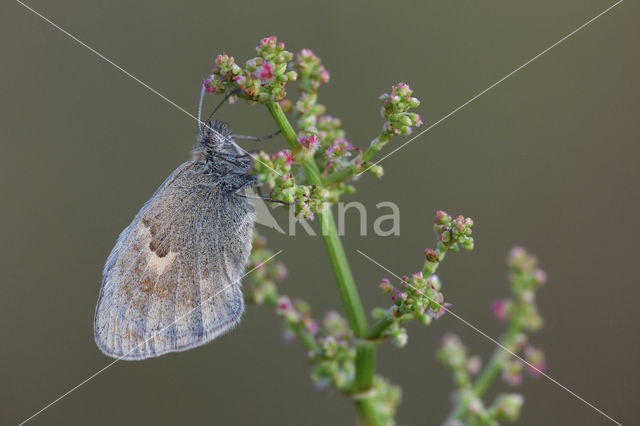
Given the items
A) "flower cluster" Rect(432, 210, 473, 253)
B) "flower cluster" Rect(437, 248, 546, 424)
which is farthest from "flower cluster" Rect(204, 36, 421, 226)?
"flower cluster" Rect(437, 248, 546, 424)

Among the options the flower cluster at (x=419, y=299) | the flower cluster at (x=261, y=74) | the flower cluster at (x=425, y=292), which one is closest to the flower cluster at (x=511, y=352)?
the flower cluster at (x=425, y=292)

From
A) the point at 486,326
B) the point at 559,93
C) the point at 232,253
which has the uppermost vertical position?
the point at 559,93

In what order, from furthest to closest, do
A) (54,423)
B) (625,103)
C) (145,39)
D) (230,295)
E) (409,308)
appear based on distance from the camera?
(145,39) → (625,103) → (54,423) → (230,295) → (409,308)

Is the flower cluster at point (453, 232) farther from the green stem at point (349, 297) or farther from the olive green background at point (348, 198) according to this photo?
the olive green background at point (348, 198)

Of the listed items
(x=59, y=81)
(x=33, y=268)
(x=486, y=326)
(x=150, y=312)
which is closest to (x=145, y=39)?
(x=59, y=81)

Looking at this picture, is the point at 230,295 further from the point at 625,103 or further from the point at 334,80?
the point at 625,103

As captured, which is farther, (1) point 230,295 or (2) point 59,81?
(2) point 59,81
